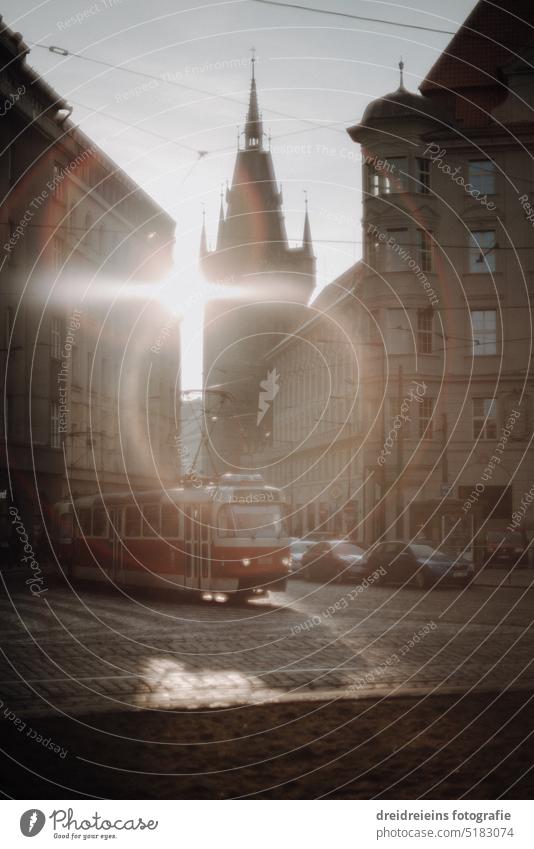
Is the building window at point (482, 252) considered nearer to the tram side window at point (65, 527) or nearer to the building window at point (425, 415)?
the building window at point (425, 415)

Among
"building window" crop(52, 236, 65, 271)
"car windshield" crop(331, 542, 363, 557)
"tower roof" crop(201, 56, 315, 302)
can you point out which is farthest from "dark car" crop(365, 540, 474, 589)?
"tower roof" crop(201, 56, 315, 302)

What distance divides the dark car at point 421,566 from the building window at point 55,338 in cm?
1641

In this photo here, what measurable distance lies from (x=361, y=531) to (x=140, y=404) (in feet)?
50.2

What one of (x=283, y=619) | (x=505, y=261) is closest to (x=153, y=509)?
(x=283, y=619)

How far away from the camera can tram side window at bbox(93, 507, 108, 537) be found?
113 ft

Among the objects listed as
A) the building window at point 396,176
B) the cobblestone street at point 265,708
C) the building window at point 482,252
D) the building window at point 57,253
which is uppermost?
the building window at point 396,176

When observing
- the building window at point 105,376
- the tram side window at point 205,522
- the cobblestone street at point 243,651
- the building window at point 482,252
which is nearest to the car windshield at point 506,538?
the building window at point 482,252

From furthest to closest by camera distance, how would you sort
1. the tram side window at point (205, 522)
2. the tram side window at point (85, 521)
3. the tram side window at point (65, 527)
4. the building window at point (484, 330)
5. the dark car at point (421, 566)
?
the building window at point (484, 330) < the tram side window at point (65, 527) < the dark car at point (421, 566) < the tram side window at point (85, 521) < the tram side window at point (205, 522)

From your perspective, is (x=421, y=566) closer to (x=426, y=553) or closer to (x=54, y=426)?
(x=426, y=553)

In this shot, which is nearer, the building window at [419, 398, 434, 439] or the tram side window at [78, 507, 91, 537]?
the tram side window at [78, 507, 91, 537]

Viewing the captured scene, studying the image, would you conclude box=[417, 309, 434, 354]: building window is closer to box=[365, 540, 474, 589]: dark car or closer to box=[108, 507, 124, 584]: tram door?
box=[365, 540, 474, 589]: dark car

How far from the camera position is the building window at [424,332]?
53.5m

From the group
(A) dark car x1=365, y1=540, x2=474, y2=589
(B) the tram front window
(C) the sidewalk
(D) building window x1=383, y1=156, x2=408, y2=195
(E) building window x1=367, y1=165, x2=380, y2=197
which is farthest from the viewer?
(D) building window x1=383, y1=156, x2=408, y2=195
